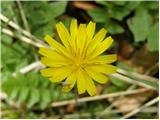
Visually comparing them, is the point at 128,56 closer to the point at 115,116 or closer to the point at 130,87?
the point at 130,87

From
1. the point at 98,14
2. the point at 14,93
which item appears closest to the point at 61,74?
the point at 14,93

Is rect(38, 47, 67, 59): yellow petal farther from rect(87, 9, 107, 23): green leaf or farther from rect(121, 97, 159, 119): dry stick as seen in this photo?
rect(121, 97, 159, 119): dry stick

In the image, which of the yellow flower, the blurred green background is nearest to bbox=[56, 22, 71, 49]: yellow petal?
the yellow flower

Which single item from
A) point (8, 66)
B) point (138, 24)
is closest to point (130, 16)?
point (138, 24)

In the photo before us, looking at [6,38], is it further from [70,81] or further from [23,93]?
[70,81]

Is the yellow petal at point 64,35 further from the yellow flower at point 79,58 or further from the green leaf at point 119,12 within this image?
the green leaf at point 119,12

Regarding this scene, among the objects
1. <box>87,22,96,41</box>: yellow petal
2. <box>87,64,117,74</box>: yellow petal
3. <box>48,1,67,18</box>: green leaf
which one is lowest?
<box>87,64,117,74</box>: yellow petal

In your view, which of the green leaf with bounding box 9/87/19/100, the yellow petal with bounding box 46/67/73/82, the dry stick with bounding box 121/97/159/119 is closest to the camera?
the yellow petal with bounding box 46/67/73/82
